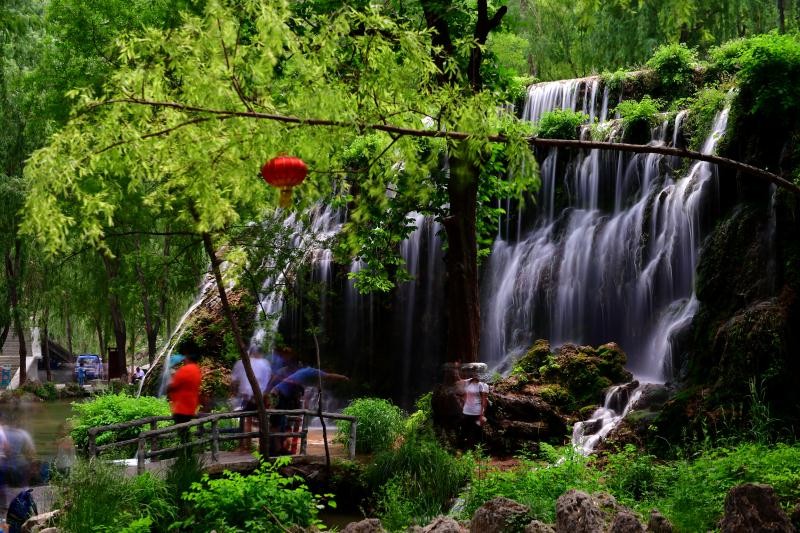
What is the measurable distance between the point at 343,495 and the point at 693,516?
20.2ft

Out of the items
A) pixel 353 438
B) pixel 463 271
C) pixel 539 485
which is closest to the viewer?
pixel 539 485

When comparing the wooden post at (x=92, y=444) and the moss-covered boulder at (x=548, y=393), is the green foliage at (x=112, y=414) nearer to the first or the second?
the wooden post at (x=92, y=444)

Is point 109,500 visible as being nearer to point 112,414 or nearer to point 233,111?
point 233,111

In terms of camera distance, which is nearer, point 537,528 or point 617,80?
point 537,528

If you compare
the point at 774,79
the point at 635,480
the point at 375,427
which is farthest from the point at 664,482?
the point at 774,79

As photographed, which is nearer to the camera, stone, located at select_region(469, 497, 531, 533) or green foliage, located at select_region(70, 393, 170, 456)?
stone, located at select_region(469, 497, 531, 533)

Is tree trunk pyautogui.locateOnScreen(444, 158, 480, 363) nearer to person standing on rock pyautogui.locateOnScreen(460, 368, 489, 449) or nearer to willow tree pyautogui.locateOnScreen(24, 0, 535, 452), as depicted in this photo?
person standing on rock pyautogui.locateOnScreen(460, 368, 489, 449)

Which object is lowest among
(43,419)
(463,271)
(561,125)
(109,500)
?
(43,419)

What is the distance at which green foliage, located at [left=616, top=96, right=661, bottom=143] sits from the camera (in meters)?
18.9

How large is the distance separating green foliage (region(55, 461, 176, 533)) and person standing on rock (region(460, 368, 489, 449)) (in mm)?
4536

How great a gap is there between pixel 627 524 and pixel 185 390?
6983mm

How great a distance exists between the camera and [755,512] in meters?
4.86

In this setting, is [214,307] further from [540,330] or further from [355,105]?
[355,105]

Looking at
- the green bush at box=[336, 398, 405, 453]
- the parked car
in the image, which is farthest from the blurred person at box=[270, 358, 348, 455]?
the parked car
